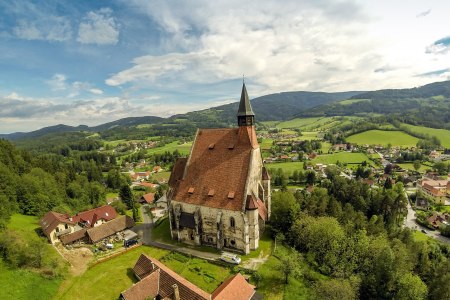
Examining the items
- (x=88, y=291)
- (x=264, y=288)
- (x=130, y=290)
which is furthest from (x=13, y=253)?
(x=264, y=288)

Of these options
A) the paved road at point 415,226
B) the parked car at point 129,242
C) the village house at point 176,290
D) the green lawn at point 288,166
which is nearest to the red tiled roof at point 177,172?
the parked car at point 129,242

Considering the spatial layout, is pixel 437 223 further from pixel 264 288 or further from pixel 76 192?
pixel 76 192

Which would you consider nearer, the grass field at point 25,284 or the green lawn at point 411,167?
the grass field at point 25,284

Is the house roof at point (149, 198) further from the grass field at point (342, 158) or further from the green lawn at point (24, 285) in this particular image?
the grass field at point (342, 158)

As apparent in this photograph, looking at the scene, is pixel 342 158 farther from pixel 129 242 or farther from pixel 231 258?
pixel 129 242

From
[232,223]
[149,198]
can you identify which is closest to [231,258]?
[232,223]

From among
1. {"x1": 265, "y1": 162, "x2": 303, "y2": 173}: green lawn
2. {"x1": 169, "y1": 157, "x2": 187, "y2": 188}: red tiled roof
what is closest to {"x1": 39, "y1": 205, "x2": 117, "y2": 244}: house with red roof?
{"x1": 169, "y1": 157, "x2": 187, "y2": 188}: red tiled roof

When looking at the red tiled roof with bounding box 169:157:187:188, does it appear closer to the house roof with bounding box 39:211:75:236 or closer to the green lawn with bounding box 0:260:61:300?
the house roof with bounding box 39:211:75:236
